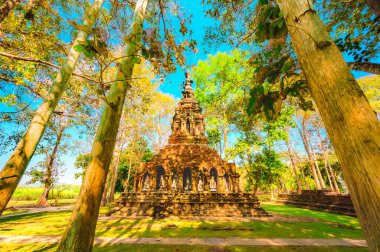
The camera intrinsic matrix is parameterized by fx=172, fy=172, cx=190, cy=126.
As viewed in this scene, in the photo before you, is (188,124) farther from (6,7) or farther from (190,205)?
(6,7)

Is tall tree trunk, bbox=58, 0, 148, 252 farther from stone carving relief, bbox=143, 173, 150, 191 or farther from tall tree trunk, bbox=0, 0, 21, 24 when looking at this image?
stone carving relief, bbox=143, 173, 150, 191

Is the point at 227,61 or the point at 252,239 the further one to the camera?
the point at 227,61

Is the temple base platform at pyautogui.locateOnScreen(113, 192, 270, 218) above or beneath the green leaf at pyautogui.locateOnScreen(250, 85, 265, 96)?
beneath

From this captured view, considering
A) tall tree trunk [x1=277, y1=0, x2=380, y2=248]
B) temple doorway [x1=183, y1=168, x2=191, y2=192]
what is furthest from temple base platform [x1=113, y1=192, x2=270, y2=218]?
tall tree trunk [x1=277, y1=0, x2=380, y2=248]

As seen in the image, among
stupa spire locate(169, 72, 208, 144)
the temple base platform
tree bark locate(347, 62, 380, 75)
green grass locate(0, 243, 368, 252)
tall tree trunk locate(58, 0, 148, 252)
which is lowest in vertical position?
green grass locate(0, 243, 368, 252)

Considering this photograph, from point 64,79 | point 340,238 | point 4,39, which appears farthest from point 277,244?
point 4,39

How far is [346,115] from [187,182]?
15.5 metres

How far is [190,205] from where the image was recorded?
1224 centimetres

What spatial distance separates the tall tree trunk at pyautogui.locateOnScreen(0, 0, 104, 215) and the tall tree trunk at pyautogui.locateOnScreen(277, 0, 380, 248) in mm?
2318

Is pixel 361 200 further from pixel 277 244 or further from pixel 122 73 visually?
pixel 277 244

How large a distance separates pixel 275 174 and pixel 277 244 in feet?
49.7

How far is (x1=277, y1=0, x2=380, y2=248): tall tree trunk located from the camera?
862 mm

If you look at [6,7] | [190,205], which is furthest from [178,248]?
[6,7]

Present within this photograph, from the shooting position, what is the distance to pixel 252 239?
20.2 ft
